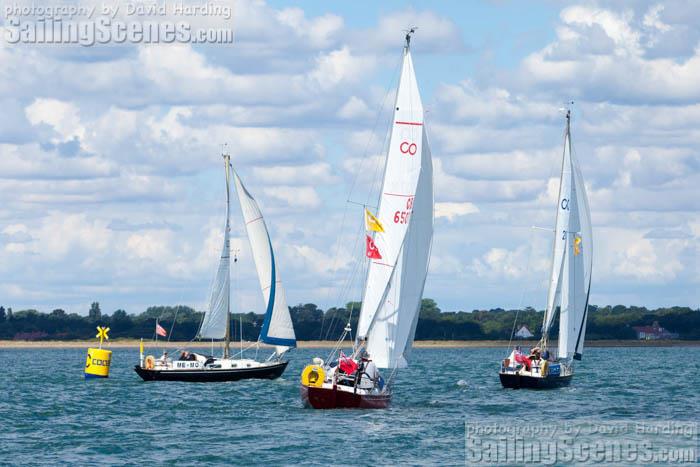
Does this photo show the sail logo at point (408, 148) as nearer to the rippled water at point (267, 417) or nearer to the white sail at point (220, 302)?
the rippled water at point (267, 417)

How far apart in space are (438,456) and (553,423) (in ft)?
34.0

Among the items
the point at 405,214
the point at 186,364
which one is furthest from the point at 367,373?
the point at 186,364

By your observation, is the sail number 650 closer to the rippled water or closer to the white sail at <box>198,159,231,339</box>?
the rippled water

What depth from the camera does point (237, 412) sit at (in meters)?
56.1

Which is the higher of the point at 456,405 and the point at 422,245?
the point at 422,245

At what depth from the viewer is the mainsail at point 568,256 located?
76.6 m

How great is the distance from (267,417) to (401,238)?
30.1 ft

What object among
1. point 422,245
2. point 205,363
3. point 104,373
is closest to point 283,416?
point 422,245

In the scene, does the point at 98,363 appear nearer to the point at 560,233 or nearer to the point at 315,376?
the point at 560,233

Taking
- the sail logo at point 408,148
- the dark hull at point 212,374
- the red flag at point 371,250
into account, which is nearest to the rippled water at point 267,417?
the dark hull at point 212,374

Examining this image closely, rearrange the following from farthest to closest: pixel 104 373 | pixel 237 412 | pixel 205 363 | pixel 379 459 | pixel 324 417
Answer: pixel 104 373 < pixel 205 363 < pixel 237 412 < pixel 324 417 < pixel 379 459

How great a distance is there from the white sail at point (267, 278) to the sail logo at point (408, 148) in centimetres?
2797

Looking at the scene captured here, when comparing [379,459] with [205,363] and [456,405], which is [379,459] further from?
[205,363]

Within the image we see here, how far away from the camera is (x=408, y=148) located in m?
52.4
